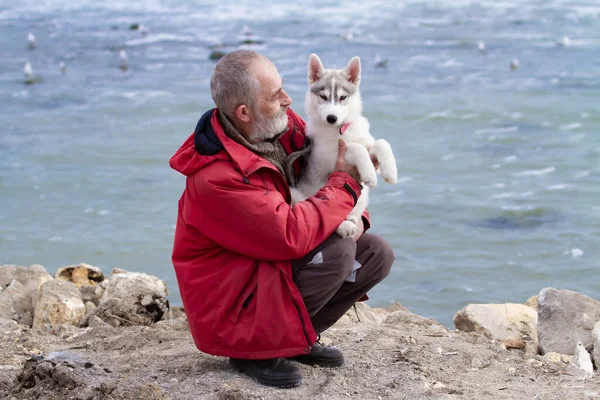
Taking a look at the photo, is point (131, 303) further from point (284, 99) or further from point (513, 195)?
point (513, 195)

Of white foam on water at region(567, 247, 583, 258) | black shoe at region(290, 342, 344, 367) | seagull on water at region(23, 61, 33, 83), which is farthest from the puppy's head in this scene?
seagull on water at region(23, 61, 33, 83)

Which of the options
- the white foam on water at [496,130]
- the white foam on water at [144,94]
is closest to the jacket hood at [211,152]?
the white foam on water at [496,130]

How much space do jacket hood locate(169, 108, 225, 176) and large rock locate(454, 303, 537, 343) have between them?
2880 millimetres

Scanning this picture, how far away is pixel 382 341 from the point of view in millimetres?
5473

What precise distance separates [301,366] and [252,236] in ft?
3.16

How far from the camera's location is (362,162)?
4.73 meters

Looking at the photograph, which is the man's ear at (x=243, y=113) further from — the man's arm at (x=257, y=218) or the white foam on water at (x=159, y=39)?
the white foam on water at (x=159, y=39)

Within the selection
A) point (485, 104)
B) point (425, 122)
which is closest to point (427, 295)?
point (425, 122)

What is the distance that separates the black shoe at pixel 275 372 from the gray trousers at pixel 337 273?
283 mm

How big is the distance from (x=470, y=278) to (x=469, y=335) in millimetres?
3536

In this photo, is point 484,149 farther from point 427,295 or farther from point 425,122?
point 427,295

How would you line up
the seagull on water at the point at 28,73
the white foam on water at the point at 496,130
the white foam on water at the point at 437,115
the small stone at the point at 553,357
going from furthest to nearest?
1. the seagull on water at the point at 28,73
2. the white foam on water at the point at 437,115
3. the white foam on water at the point at 496,130
4. the small stone at the point at 553,357

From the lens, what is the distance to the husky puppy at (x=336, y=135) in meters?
4.82

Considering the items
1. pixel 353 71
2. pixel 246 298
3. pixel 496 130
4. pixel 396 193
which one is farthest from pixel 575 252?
pixel 246 298
